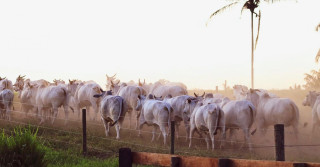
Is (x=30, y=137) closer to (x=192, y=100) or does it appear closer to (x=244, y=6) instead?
(x=192, y=100)

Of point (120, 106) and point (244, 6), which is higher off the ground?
point (244, 6)

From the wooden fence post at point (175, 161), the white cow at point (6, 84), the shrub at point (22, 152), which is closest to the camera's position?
the wooden fence post at point (175, 161)

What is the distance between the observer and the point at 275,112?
72.6 ft

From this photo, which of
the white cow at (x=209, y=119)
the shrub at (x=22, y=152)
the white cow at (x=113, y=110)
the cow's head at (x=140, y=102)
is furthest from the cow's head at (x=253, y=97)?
the shrub at (x=22, y=152)

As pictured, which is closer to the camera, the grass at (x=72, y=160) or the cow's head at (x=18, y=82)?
the grass at (x=72, y=160)

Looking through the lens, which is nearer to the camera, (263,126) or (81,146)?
(81,146)

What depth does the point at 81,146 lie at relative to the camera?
1677cm

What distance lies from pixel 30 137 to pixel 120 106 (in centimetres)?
1044

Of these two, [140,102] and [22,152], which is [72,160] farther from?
[140,102]

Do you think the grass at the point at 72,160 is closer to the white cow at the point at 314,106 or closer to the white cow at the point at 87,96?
the white cow at the point at 87,96

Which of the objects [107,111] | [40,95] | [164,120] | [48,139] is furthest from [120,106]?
[40,95]

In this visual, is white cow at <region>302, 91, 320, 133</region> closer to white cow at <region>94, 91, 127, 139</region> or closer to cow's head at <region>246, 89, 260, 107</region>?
cow's head at <region>246, 89, 260, 107</region>

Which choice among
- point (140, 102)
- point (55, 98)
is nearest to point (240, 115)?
point (140, 102)

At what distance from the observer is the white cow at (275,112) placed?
21844 mm
